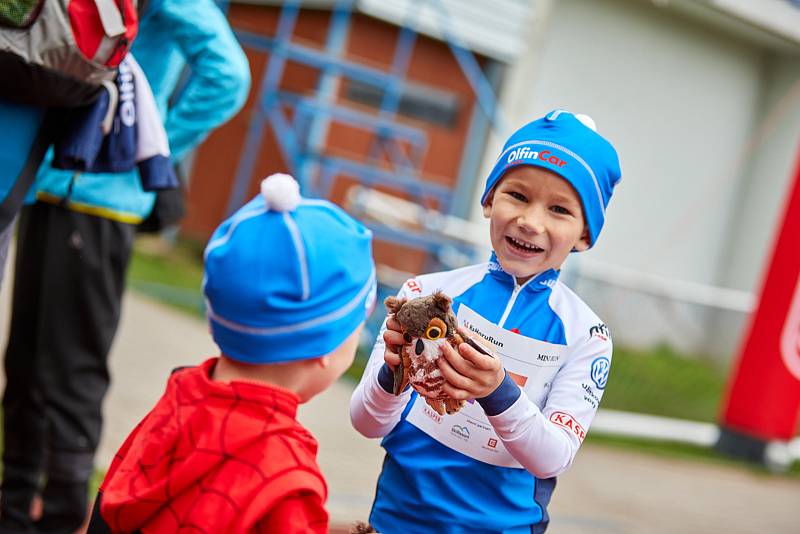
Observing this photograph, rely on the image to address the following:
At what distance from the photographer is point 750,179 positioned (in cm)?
1316

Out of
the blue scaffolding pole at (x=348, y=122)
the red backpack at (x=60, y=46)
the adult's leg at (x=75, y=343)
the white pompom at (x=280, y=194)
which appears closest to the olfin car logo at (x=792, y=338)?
the blue scaffolding pole at (x=348, y=122)

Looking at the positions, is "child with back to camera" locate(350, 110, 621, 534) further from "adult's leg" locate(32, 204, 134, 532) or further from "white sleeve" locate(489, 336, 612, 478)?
"adult's leg" locate(32, 204, 134, 532)

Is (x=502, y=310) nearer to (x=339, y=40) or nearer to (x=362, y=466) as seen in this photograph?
(x=362, y=466)

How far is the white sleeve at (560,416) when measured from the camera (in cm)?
186

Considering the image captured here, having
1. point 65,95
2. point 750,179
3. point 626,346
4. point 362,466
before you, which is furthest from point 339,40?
point 65,95

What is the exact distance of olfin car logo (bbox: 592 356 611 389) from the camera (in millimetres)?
2045

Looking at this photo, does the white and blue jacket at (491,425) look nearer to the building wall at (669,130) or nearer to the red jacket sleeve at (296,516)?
the red jacket sleeve at (296,516)

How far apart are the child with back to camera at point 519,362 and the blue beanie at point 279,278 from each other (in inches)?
10.2

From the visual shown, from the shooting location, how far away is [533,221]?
2.01 metres

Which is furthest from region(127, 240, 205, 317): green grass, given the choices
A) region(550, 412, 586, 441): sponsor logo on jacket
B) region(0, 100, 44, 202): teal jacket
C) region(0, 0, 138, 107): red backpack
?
region(550, 412, 586, 441): sponsor logo on jacket

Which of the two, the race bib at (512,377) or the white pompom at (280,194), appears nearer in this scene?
the white pompom at (280,194)

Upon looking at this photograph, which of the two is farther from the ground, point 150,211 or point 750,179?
point 750,179

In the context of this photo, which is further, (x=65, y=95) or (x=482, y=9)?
(x=482, y=9)

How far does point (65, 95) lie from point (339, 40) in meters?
8.69
